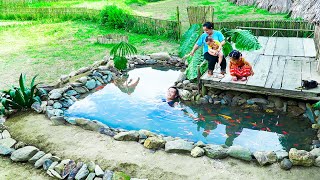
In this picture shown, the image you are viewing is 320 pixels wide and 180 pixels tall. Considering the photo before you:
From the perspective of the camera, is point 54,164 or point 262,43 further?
point 262,43

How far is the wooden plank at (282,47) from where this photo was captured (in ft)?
26.4

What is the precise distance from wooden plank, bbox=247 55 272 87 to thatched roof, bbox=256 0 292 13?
7.12m

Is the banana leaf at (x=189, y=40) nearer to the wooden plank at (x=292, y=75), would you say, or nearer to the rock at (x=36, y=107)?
the wooden plank at (x=292, y=75)

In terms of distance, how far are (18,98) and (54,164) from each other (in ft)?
7.36

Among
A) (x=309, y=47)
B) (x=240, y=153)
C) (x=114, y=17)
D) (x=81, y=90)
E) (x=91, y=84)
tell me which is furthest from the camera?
(x=114, y=17)

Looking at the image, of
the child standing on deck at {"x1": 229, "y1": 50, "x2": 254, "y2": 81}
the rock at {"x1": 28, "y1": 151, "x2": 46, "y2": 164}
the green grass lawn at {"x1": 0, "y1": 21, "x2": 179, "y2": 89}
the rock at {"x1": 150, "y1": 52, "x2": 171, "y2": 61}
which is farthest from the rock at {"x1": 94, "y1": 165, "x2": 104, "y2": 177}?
the rock at {"x1": 150, "y1": 52, "x2": 171, "y2": 61}

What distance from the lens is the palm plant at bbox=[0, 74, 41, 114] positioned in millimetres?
6449

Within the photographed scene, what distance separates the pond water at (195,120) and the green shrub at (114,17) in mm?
6132

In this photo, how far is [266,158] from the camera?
4.67 meters

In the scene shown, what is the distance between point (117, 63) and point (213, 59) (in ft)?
8.78

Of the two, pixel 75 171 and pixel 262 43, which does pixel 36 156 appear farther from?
pixel 262 43

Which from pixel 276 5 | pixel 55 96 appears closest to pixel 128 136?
pixel 55 96

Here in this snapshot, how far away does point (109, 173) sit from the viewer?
452 centimetres

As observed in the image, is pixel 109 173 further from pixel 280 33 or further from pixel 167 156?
pixel 280 33
